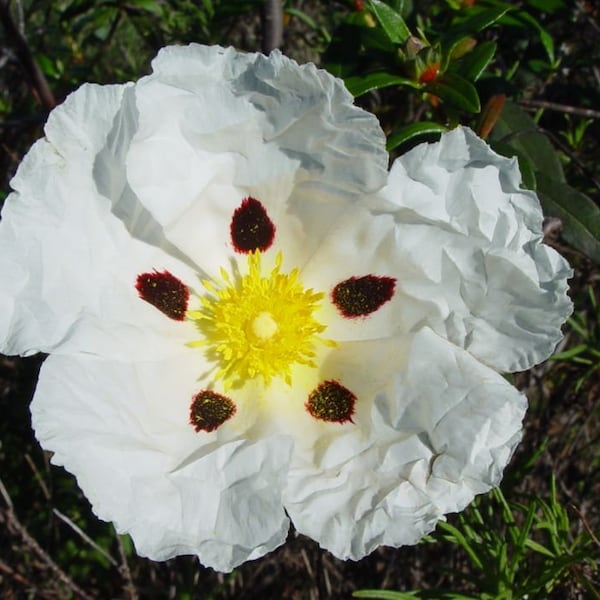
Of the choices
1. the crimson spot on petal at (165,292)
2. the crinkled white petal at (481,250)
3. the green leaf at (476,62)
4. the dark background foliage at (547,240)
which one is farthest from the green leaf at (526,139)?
the crimson spot on petal at (165,292)

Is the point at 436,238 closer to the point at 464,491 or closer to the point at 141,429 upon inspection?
the point at 464,491

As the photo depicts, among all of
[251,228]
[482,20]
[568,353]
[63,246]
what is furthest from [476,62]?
[63,246]

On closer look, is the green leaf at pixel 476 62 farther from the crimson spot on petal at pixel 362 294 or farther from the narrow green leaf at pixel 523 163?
the crimson spot on petal at pixel 362 294

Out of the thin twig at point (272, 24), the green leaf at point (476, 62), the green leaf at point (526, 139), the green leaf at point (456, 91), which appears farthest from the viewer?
the thin twig at point (272, 24)

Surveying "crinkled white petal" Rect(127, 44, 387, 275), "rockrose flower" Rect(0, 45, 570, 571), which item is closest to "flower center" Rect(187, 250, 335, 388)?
"rockrose flower" Rect(0, 45, 570, 571)

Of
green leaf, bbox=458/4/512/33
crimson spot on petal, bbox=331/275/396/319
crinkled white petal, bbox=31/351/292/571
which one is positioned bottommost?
crinkled white petal, bbox=31/351/292/571

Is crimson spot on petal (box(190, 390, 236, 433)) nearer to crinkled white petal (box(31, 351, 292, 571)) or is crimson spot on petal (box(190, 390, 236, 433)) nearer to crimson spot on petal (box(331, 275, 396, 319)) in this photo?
crinkled white petal (box(31, 351, 292, 571))

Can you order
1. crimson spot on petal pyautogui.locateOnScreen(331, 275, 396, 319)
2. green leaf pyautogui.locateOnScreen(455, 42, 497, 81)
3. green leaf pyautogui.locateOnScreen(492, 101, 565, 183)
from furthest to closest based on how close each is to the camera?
green leaf pyautogui.locateOnScreen(492, 101, 565, 183) → crimson spot on petal pyautogui.locateOnScreen(331, 275, 396, 319) → green leaf pyautogui.locateOnScreen(455, 42, 497, 81)

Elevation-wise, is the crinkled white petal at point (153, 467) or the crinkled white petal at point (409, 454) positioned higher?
the crinkled white petal at point (409, 454)

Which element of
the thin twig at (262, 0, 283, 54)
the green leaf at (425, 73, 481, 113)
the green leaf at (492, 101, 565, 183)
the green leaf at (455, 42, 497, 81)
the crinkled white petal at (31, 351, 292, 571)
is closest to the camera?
the crinkled white petal at (31, 351, 292, 571)
